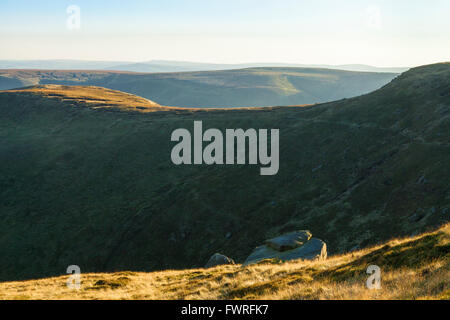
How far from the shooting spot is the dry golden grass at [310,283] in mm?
12570

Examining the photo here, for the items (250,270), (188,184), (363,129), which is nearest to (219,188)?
(188,184)

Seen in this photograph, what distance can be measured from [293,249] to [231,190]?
3152 cm

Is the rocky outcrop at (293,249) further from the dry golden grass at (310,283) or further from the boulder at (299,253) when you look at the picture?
the dry golden grass at (310,283)

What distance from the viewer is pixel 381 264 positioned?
1662cm

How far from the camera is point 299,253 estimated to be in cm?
2798
